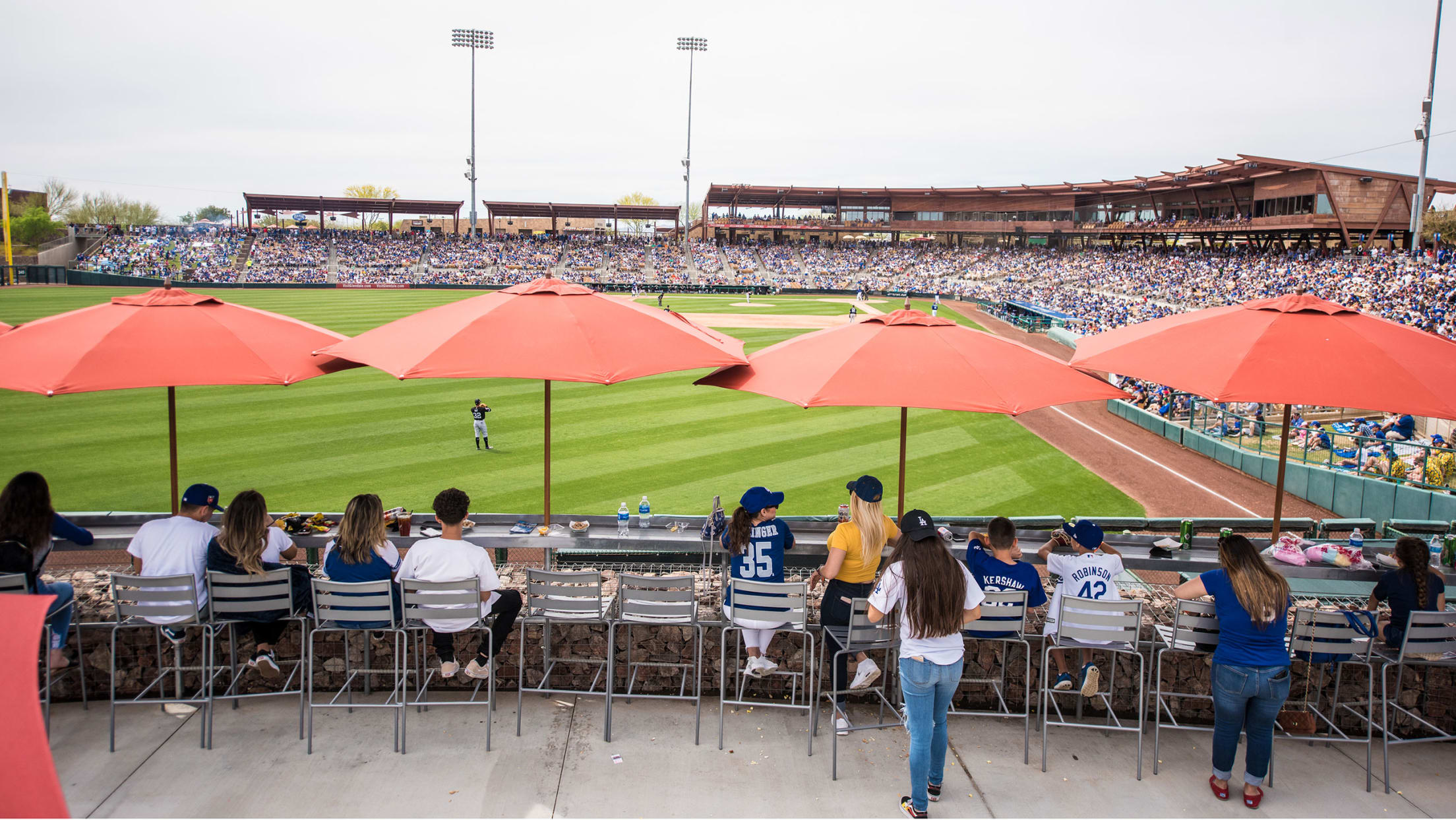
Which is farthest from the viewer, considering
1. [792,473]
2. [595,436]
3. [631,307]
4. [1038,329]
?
[1038,329]

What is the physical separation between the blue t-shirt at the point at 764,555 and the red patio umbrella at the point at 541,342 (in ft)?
4.28

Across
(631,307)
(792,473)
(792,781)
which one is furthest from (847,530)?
(792,473)

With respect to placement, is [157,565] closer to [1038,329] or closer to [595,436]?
[595,436]

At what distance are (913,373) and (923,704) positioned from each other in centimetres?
247

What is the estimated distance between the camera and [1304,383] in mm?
5875

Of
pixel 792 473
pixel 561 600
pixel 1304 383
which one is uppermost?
pixel 1304 383

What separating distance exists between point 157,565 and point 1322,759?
839cm

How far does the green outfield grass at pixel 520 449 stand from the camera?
47.1 ft

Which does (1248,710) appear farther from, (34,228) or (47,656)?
(34,228)

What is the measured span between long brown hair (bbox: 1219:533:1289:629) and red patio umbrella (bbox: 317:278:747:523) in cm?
370

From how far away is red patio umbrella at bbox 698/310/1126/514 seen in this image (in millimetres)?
5898

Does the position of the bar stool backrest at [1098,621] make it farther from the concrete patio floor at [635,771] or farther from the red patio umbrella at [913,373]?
the red patio umbrella at [913,373]

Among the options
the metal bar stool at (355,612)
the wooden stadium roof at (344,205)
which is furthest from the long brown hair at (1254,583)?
the wooden stadium roof at (344,205)

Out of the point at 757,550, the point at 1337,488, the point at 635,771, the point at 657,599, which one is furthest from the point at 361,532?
the point at 1337,488
